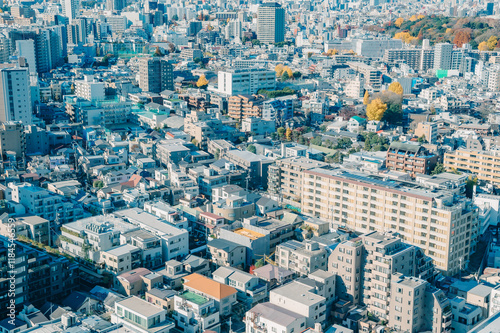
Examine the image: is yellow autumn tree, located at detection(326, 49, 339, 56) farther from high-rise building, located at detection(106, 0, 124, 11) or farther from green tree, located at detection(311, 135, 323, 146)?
high-rise building, located at detection(106, 0, 124, 11)

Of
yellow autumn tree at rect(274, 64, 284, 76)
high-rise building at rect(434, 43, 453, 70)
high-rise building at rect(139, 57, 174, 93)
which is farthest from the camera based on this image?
high-rise building at rect(434, 43, 453, 70)

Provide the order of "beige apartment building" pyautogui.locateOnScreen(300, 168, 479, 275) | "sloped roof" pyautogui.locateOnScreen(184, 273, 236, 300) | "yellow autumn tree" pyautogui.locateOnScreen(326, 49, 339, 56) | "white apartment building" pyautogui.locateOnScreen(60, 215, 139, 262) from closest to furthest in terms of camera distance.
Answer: "sloped roof" pyautogui.locateOnScreen(184, 273, 236, 300) < "white apartment building" pyautogui.locateOnScreen(60, 215, 139, 262) < "beige apartment building" pyautogui.locateOnScreen(300, 168, 479, 275) < "yellow autumn tree" pyautogui.locateOnScreen(326, 49, 339, 56)

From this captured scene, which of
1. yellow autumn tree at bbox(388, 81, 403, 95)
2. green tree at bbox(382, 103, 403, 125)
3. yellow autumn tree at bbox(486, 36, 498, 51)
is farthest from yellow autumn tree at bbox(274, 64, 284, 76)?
yellow autumn tree at bbox(486, 36, 498, 51)

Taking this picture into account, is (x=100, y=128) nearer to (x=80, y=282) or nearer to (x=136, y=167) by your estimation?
(x=136, y=167)

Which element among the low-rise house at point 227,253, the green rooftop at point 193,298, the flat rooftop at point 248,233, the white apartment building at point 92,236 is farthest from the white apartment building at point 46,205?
the green rooftop at point 193,298

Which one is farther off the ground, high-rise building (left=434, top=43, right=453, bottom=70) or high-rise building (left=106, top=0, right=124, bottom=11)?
high-rise building (left=106, top=0, right=124, bottom=11)

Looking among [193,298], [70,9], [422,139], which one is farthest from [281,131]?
[70,9]

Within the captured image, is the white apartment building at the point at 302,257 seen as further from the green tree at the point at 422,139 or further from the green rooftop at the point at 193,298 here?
the green tree at the point at 422,139
